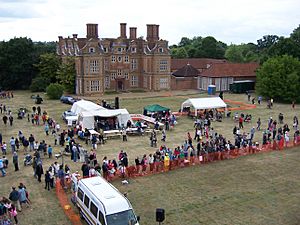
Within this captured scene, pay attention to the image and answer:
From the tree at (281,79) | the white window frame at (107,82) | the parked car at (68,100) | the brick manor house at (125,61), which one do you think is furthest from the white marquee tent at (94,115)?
the white window frame at (107,82)

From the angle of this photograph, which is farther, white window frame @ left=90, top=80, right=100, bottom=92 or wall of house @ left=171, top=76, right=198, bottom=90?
wall of house @ left=171, top=76, right=198, bottom=90

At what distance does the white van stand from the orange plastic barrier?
1.36ft

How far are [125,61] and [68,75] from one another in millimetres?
10103

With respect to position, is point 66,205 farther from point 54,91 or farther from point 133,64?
point 133,64

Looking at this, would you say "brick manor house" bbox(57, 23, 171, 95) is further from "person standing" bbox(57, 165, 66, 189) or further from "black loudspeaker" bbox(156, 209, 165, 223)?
"black loudspeaker" bbox(156, 209, 165, 223)

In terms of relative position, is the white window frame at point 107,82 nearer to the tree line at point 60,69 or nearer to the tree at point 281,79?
the tree line at point 60,69

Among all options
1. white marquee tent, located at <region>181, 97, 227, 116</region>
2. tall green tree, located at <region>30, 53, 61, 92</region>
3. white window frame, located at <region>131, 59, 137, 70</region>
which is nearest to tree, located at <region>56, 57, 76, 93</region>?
tall green tree, located at <region>30, 53, 61, 92</region>

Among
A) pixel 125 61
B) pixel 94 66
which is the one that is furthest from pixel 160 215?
pixel 125 61

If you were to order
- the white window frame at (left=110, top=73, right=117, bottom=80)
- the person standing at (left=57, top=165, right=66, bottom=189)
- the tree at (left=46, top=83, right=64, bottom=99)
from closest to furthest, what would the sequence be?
the person standing at (left=57, top=165, right=66, bottom=189) < the tree at (left=46, top=83, right=64, bottom=99) < the white window frame at (left=110, top=73, right=117, bottom=80)

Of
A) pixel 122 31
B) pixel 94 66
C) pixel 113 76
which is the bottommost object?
pixel 113 76

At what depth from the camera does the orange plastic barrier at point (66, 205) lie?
15730 millimetres

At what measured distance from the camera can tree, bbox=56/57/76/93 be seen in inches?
2224

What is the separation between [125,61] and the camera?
61.9 meters

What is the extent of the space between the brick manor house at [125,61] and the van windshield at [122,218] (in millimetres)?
43357
